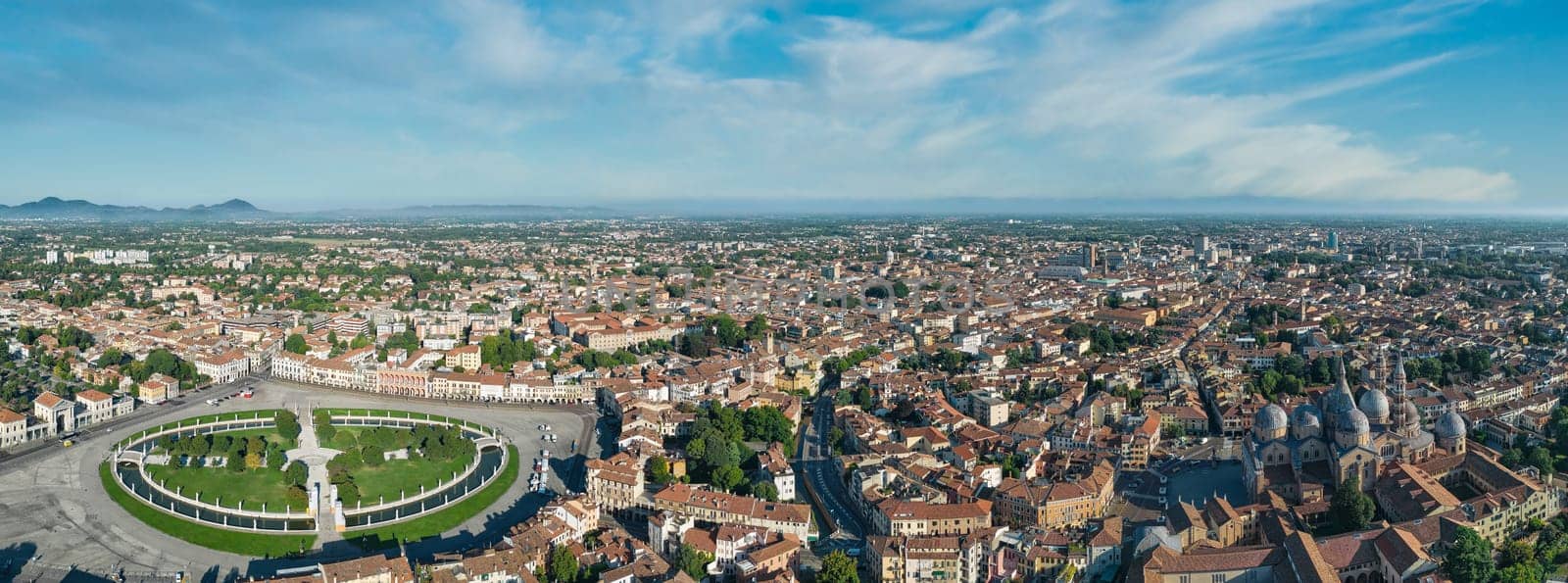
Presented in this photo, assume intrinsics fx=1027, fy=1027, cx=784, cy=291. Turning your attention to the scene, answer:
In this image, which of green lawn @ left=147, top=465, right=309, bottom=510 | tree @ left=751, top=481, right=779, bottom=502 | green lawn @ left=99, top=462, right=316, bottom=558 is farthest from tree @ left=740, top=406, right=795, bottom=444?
green lawn @ left=99, top=462, right=316, bottom=558

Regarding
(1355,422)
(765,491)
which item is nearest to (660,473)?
(765,491)

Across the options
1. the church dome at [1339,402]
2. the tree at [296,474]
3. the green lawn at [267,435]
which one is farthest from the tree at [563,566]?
the church dome at [1339,402]

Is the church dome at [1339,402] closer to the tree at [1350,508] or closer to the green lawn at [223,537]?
the tree at [1350,508]

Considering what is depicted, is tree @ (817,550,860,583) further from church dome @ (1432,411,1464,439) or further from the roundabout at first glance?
church dome @ (1432,411,1464,439)

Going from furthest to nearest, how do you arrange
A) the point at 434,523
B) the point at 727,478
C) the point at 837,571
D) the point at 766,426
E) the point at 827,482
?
the point at 766,426
the point at 827,482
the point at 727,478
the point at 434,523
the point at 837,571

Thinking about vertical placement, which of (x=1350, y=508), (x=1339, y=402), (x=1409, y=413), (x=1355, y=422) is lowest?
(x=1350, y=508)

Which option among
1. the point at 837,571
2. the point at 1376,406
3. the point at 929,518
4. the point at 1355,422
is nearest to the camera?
the point at 837,571

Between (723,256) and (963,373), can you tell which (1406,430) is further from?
Answer: (723,256)

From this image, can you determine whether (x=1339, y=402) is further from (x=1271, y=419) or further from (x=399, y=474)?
(x=399, y=474)
